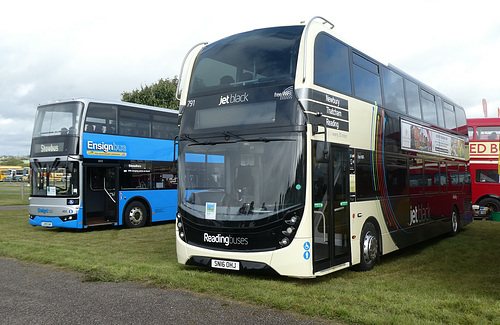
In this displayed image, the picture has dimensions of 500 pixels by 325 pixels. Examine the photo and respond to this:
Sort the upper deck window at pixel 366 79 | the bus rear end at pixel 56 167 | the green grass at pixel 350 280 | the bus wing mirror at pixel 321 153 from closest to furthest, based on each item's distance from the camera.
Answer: the green grass at pixel 350 280, the bus wing mirror at pixel 321 153, the upper deck window at pixel 366 79, the bus rear end at pixel 56 167

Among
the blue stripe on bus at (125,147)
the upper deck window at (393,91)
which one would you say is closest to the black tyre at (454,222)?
the upper deck window at (393,91)

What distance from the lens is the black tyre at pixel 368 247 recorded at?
343 inches

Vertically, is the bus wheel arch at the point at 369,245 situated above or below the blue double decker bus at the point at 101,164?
below

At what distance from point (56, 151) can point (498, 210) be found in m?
18.3

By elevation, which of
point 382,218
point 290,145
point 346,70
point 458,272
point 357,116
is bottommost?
point 458,272

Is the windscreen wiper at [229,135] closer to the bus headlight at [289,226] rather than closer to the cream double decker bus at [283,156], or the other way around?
the cream double decker bus at [283,156]

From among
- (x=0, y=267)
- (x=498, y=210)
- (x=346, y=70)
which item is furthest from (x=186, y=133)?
(x=498, y=210)

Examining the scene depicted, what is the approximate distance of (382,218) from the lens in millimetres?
9617

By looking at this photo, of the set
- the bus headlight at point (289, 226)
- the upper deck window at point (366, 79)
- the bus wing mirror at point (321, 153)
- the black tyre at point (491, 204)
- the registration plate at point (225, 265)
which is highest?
the upper deck window at point (366, 79)

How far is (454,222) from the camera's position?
14633 millimetres

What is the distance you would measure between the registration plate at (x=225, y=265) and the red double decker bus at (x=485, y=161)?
671 inches

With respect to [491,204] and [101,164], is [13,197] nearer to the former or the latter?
[101,164]

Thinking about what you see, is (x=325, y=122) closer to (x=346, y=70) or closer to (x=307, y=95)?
(x=307, y=95)

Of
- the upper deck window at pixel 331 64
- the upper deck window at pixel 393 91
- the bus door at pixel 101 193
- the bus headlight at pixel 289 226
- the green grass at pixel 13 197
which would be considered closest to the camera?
the bus headlight at pixel 289 226
